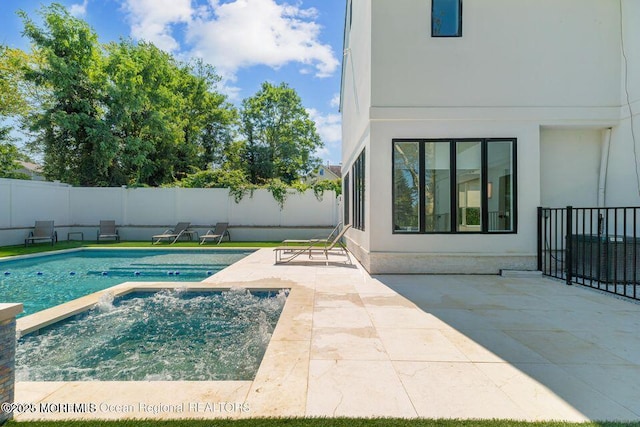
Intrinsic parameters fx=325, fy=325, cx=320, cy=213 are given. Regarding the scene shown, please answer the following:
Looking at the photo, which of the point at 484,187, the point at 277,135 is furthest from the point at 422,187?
the point at 277,135

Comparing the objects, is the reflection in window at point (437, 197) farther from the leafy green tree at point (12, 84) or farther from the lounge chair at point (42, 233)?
the leafy green tree at point (12, 84)

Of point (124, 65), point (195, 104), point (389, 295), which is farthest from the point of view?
point (195, 104)

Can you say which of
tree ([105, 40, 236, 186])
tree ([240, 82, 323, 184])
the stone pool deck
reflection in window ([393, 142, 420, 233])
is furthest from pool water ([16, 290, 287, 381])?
tree ([240, 82, 323, 184])

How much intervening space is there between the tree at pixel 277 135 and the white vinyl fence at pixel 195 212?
13.2 meters

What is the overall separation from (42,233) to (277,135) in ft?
68.1

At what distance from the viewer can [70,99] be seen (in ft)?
56.6

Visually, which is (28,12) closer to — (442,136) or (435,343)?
(442,136)

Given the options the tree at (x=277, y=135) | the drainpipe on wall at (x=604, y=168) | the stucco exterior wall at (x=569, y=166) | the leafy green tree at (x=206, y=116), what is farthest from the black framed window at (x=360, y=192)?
the tree at (x=277, y=135)

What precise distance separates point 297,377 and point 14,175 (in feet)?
101

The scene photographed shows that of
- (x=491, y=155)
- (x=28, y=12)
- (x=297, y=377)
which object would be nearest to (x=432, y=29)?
(x=491, y=155)

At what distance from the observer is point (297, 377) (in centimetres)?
290

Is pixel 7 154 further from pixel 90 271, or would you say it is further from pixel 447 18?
pixel 447 18

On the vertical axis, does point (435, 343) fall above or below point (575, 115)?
below

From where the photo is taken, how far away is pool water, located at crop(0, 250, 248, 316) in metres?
6.75
